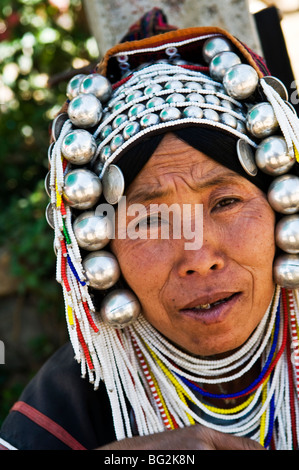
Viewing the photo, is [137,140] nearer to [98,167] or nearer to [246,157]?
[98,167]

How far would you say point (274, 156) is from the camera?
2.00 meters

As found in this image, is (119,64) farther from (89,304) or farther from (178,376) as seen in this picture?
(178,376)

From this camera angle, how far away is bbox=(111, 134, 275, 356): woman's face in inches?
76.9

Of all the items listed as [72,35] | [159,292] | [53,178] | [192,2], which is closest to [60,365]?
[159,292]

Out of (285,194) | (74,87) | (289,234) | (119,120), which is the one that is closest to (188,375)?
(289,234)

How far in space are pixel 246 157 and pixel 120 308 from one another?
26.7 inches

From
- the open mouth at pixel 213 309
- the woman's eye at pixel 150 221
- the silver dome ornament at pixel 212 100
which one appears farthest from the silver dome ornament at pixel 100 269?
the silver dome ornament at pixel 212 100

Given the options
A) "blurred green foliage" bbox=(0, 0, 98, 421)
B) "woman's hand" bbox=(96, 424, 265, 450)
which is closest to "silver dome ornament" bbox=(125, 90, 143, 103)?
"woman's hand" bbox=(96, 424, 265, 450)

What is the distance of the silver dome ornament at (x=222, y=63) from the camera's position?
2137mm

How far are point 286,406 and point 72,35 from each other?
3366 millimetres

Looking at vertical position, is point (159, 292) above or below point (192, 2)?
below

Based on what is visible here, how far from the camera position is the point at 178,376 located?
2.21 meters

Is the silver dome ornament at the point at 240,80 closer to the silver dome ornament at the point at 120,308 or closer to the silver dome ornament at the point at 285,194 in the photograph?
the silver dome ornament at the point at 285,194
